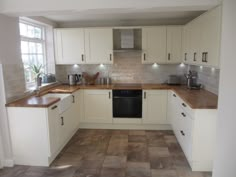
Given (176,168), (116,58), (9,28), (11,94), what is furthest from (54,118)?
(116,58)

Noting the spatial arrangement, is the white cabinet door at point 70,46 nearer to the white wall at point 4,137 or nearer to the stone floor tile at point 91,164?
the white wall at point 4,137

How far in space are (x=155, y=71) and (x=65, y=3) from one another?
2743 mm

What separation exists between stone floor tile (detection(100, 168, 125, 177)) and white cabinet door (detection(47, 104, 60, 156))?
2.69 feet

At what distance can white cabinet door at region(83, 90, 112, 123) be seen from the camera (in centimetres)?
416

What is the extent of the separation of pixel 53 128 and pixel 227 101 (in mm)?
2325

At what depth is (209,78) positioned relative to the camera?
11.6 ft

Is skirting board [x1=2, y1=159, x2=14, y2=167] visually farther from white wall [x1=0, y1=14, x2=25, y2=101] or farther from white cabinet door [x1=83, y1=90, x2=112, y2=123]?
white cabinet door [x1=83, y1=90, x2=112, y2=123]

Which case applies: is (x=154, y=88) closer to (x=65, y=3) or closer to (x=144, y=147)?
(x=144, y=147)

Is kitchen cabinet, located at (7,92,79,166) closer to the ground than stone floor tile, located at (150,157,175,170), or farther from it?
farther from it

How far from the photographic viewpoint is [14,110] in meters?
2.76

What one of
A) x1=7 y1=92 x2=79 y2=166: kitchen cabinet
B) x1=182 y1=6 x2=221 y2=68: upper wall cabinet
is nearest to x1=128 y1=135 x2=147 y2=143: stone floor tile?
x1=7 y1=92 x2=79 y2=166: kitchen cabinet

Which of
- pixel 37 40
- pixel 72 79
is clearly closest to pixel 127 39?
→ pixel 72 79

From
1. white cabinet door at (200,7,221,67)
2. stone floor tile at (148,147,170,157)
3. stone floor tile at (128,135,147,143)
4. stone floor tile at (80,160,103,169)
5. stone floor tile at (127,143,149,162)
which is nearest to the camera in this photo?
white cabinet door at (200,7,221,67)

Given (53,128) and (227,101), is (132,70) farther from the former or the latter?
(227,101)
